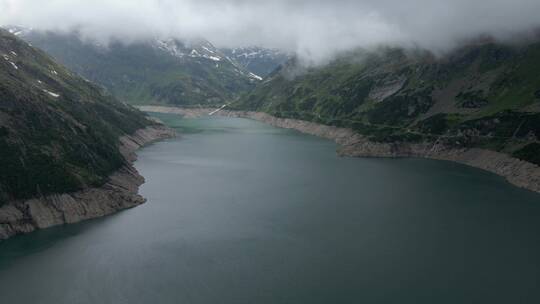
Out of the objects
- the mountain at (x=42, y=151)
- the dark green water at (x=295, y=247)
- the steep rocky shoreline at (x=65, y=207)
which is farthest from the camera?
the mountain at (x=42, y=151)

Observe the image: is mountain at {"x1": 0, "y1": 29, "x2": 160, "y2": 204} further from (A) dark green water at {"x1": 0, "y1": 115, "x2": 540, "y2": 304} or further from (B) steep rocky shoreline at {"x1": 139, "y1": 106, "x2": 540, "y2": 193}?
(B) steep rocky shoreline at {"x1": 139, "y1": 106, "x2": 540, "y2": 193}

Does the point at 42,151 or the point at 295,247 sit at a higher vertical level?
the point at 42,151

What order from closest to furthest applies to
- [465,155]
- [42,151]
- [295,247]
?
[295,247] → [42,151] → [465,155]

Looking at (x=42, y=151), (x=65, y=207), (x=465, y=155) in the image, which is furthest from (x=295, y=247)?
(x=465, y=155)

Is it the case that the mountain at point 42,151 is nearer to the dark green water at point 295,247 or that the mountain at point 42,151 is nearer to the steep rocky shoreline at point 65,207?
the steep rocky shoreline at point 65,207

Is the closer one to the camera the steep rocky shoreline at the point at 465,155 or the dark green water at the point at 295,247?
the dark green water at the point at 295,247

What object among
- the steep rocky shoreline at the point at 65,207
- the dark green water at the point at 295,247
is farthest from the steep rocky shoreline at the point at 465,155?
the steep rocky shoreline at the point at 65,207

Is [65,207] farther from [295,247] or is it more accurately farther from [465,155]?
[465,155]

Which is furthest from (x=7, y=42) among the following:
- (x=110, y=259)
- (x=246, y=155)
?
(x=110, y=259)

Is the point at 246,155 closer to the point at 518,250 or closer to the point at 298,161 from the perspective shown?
the point at 298,161

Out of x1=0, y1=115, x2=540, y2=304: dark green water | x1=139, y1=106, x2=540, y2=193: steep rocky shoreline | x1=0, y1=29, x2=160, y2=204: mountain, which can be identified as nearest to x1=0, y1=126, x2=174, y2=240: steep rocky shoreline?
x1=0, y1=29, x2=160, y2=204: mountain
